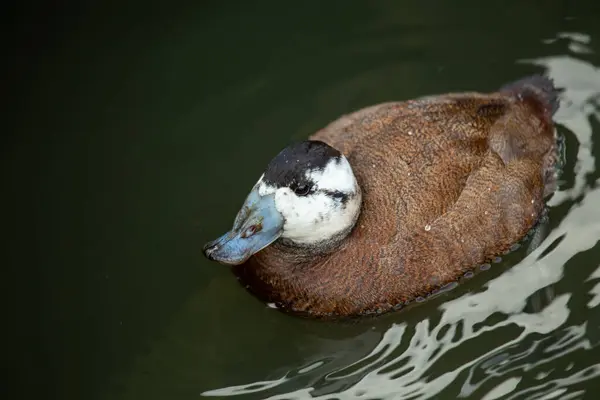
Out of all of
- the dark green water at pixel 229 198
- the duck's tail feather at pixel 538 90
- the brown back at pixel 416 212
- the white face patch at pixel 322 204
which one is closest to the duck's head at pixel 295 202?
the white face patch at pixel 322 204

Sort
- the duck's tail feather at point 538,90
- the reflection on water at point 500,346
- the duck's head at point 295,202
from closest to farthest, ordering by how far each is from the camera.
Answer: the duck's head at point 295,202 < the reflection on water at point 500,346 < the duck's tail feather at point 538,90

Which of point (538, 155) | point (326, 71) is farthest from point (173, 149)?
point (538, 155)

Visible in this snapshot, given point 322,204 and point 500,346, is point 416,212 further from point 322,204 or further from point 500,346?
point 500,346

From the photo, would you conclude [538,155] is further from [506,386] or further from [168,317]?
[168,317]

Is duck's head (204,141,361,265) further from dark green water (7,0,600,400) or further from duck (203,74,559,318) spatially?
dark green water (7,0,600,400)

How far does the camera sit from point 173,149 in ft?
15.4

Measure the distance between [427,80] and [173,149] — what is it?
1517mm

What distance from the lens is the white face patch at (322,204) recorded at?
3.51 meters

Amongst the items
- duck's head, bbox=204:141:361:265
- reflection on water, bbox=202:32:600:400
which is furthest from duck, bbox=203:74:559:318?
reflection on water, bbox=202:32:600:400

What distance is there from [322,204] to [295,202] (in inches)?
4.8

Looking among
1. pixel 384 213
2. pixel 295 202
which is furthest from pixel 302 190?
pixel 384 213

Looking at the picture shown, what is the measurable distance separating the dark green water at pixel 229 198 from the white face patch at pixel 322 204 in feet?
1.71

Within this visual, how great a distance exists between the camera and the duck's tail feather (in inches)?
169

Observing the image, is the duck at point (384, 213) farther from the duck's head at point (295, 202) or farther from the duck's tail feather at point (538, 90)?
the duck's tail feather at point (538, 90)
